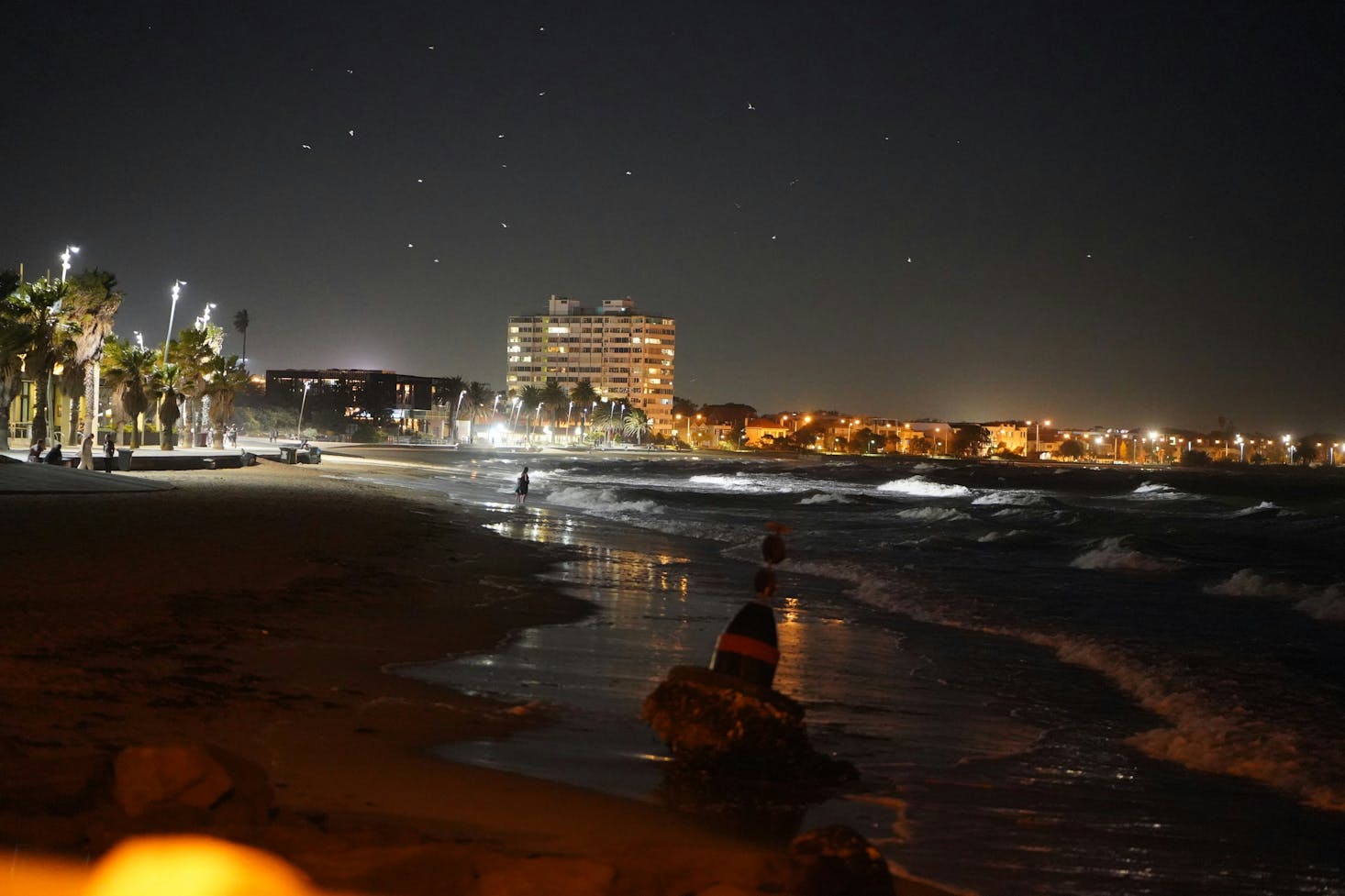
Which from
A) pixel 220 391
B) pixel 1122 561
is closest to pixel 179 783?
pixel 1122 561

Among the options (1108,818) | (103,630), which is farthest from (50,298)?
(1108,818)

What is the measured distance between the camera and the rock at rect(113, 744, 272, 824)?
13.4 feet

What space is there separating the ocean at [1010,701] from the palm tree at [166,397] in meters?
40.9

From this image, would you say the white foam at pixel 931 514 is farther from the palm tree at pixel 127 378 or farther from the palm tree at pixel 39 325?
the palm tree at pixel 127 378

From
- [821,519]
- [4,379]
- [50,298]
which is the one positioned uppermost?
[50,298]

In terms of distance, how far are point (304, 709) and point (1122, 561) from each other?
72.0ft

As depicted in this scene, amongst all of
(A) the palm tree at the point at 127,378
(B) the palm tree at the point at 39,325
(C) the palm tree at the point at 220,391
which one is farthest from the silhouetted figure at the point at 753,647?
(C) the palm tree at the point at 220,391

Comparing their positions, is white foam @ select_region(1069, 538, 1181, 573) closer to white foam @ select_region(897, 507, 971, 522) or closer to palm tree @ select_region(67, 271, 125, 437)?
white foam @ select_region(897, 507, 971, 522)

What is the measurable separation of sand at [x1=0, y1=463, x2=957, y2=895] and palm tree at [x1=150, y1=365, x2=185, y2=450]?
4296 cm

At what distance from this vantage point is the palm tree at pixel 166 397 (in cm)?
5922

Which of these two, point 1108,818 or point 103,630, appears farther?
point 103,630

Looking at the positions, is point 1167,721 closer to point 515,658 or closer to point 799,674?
point 799,674

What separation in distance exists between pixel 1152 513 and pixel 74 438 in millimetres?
56685

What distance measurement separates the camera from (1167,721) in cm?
974
